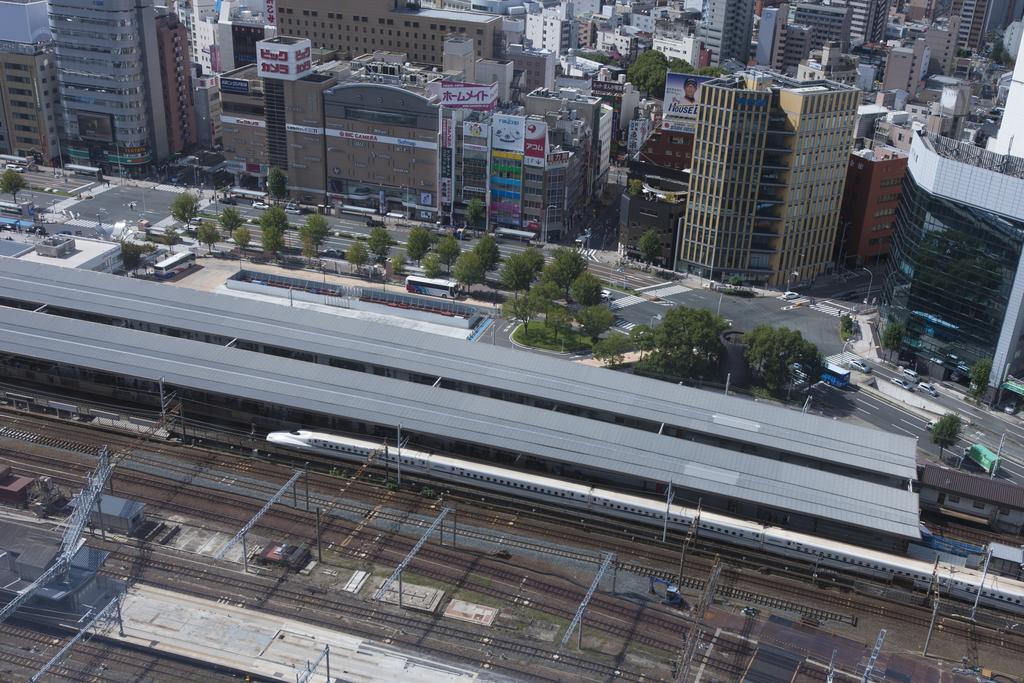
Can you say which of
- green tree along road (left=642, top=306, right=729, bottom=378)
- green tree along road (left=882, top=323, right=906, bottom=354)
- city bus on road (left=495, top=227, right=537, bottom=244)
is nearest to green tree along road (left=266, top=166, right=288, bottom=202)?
city bus on road (left=495, top=227, right=537, bottom=244)

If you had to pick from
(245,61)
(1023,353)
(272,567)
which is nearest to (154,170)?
(245,61)

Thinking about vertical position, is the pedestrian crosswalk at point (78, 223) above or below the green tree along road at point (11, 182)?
below

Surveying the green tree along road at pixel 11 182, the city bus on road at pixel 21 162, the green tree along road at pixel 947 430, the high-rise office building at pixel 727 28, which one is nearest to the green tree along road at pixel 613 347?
the green tree along road at pixel 947 430

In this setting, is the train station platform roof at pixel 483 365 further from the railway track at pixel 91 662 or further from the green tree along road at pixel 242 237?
the railway track at pixel 91 662

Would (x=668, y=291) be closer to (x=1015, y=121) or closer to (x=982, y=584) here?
(x=1015, y=121)

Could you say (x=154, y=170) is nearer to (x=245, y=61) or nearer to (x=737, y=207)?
(x=245, y=61)

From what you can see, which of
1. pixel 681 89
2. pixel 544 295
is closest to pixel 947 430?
pixel 544 295
